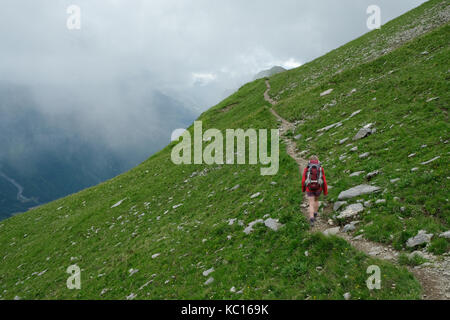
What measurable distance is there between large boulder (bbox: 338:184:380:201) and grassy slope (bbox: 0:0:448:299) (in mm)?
542

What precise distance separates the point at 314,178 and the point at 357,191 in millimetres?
2490

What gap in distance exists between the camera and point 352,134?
63.8 feet

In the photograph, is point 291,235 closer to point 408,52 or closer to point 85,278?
point 85,278

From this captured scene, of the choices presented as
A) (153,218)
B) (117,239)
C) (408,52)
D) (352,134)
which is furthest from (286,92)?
(117,239)

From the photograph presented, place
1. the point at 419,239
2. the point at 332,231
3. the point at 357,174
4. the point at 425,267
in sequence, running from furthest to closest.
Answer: the point at 357,174 → the point at 332,231 → the point at 419,239 → the point at 425,267

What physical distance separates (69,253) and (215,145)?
65.6ft

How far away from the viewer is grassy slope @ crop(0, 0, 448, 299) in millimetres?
9500

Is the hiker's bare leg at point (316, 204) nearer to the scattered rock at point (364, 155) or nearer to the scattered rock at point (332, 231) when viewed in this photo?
the scattered rock at point (332, 231)

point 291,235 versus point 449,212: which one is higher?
point 449,212

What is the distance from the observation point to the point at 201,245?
14.7 meters

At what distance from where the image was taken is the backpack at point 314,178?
12.2 meters

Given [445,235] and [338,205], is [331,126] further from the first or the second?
[445,235]

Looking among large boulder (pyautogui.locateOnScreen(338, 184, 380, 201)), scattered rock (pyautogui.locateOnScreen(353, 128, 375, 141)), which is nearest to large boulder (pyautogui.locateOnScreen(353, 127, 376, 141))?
scattered rock (pyautogui.locateOnScreen(353, 128, 375, 141))
